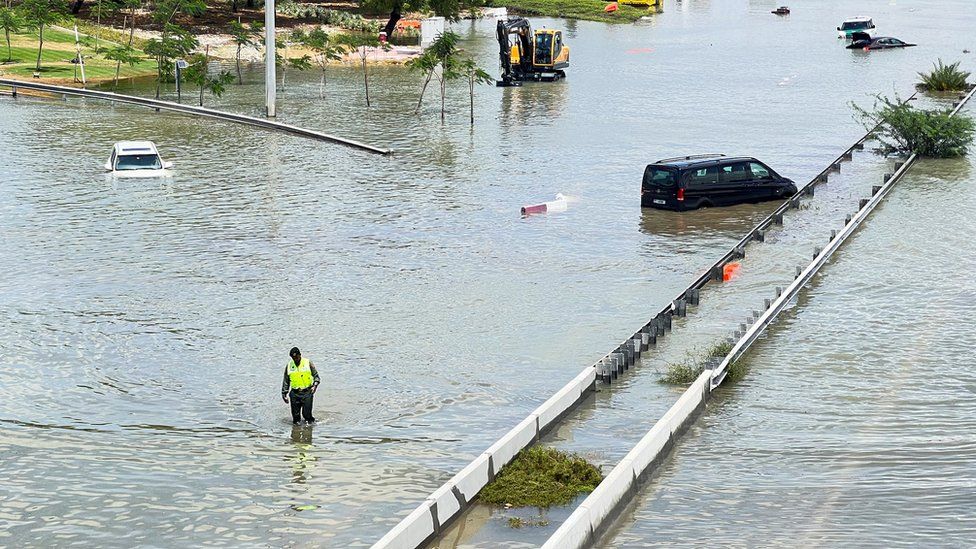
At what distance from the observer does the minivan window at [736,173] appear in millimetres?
41406

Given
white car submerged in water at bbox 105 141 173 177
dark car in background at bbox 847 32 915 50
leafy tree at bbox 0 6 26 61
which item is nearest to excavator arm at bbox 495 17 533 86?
leafy tree at bbox 0 6 26 61

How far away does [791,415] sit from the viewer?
897 inches

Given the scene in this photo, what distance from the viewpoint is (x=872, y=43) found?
339 feet

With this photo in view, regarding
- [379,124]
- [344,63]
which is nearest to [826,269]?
[379,124]

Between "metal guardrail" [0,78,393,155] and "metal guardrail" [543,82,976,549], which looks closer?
"metal guardrail" [543,82,976,549]

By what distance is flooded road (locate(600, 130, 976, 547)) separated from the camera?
17906 millimetres

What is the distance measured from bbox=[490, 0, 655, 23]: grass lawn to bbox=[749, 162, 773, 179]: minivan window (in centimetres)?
9400

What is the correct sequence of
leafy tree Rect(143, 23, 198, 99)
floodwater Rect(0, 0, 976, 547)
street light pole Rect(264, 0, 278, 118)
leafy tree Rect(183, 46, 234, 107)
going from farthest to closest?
1. leafy tree Rect(143, 23, 198, 99)
2. leafy tree Rect(183, 46, 234, 107)
3. street light pole Rect(264, 0, 278, 118)
4. floodwater Rect(0, 0, 976, 547)

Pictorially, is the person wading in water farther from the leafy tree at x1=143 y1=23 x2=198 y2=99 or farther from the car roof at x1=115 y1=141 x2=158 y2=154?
the leafy tree at x1=143 y1=23 x2=198 y2=99

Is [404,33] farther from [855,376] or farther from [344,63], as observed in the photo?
[855,376]

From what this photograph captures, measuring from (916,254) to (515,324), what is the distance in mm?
13103

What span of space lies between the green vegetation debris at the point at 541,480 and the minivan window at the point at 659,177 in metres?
22.0

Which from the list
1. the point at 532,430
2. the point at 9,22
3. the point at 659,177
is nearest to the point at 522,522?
the point at 532,430

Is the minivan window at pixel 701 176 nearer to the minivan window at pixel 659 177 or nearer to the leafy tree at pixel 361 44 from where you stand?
the minivan window at pixel 659 177
